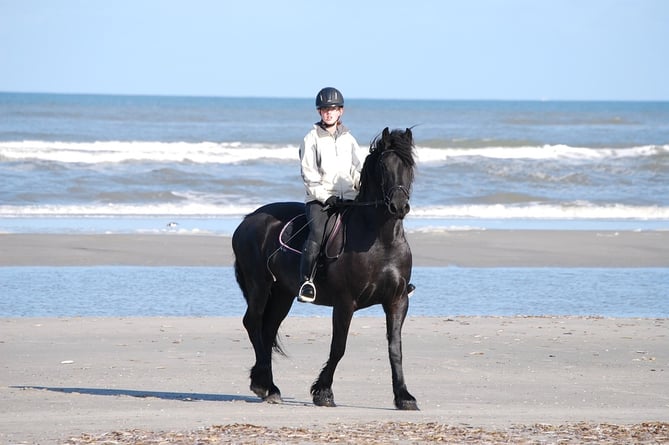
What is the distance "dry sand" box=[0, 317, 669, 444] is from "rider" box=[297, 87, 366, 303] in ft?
3.48

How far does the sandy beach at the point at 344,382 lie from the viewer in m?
6.20

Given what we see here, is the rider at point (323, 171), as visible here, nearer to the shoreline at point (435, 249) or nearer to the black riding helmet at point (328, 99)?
the black riding helmet at point (328, 99)

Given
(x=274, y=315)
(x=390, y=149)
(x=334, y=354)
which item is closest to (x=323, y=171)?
(x=390, y=149)

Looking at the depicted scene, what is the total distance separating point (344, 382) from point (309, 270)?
4.57 feet

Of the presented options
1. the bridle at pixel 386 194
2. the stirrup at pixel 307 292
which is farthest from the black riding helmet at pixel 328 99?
the stirrup at pixel 307 292

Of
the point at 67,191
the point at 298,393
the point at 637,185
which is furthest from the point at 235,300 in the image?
the point at 637,185

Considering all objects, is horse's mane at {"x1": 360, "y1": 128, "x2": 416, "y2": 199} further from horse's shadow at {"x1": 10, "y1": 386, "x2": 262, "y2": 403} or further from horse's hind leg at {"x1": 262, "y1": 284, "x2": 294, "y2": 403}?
horse's shadow at {"x1": 10, "y1": 386, "x2": 262, "y2": 403}

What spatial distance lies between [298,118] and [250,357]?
242 ft

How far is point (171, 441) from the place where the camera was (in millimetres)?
5797

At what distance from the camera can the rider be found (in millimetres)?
7578

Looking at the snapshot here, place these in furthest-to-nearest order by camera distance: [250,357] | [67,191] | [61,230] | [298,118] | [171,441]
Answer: [298,118], [67,191], [61,230], [250,357], [171,441]

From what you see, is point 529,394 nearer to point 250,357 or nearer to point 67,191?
point 250,357

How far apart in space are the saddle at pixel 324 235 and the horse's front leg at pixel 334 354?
401mm

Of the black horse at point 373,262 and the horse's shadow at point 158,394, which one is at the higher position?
the black horse at point 373,262
